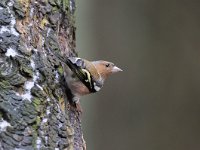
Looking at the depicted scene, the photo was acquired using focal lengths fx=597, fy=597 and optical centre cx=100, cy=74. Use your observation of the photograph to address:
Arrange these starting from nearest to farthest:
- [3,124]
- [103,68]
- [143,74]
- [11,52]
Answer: [3,124], [11,52], [103,68], [143,74]

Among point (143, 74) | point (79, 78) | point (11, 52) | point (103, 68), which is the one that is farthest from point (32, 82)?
point (143, 74)

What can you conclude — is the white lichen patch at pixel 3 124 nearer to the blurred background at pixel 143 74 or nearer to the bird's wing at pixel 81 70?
the bird's wing at pixel 81 70

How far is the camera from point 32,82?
2.34m

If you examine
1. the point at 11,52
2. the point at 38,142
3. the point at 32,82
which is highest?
the point at 11,52

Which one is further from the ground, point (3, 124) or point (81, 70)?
point (81, 70)

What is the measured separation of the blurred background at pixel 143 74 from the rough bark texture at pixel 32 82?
3.57 meters

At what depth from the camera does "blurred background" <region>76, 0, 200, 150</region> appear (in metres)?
6.24

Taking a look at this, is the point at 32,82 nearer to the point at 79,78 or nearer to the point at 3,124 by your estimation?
the point at 3,124

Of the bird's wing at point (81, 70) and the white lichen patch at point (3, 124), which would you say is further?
the bird's wing at point (81, 70)

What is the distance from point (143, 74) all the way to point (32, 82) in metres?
4.09

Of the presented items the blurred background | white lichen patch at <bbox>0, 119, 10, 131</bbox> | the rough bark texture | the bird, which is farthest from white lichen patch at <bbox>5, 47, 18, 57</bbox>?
the blurred background

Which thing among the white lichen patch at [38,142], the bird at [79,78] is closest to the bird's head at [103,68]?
the bird at [79,78]

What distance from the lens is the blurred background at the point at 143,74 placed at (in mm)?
6242

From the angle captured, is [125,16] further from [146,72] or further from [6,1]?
[6,1]
